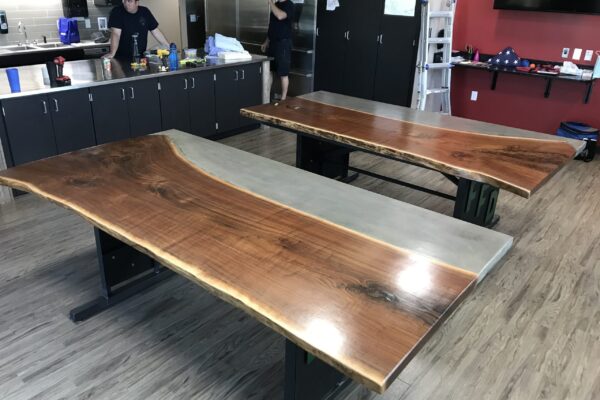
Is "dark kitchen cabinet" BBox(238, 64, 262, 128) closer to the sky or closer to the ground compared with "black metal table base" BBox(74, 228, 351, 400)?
closer to the sky

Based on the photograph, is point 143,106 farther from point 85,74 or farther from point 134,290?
point 134,290

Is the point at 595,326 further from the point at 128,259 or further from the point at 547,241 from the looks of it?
the point at 128,259

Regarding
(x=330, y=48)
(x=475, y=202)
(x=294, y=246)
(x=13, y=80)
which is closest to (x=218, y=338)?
Answer: (x=294, y=246)

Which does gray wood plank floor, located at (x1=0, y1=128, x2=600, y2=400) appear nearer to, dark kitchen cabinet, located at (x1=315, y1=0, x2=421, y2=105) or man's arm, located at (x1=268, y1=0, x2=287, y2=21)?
dark kitchen cabinet, located at (x1=315, y1=0, x2=421, y2=105)

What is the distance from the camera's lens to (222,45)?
17.7ft

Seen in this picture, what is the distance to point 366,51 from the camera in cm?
641

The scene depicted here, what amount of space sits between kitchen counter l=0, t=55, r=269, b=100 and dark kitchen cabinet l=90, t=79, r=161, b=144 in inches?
2.8

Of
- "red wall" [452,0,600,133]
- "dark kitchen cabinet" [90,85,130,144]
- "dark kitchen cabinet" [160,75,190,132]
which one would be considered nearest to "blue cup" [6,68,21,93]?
"dark kitchen cabinet" [90,85,130,144]

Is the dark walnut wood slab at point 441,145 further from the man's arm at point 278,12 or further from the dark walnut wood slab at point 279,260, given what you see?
the man's arm at point 278,12

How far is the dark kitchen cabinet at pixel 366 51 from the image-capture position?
605 cm

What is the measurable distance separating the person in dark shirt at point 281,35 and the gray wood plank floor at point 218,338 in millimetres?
3682

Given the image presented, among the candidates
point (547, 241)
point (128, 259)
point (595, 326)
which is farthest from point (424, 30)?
point (128, 259)

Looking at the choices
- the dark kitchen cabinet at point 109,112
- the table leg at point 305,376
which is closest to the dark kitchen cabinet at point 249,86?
the dark kitchen cabinet at point 109,112

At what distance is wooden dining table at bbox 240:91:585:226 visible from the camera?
8.29 feet
